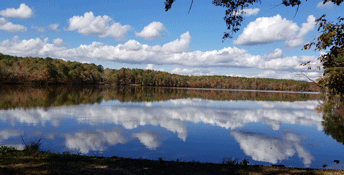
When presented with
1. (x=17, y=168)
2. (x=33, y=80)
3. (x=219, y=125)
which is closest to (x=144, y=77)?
(x=33, y=80)

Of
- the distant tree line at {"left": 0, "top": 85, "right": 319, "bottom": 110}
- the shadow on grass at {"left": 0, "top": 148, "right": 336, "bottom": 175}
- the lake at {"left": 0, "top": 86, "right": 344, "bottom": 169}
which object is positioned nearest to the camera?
the shadow on grass at {"left": 0, "top": 148, "right": 336, "bottom": 175}

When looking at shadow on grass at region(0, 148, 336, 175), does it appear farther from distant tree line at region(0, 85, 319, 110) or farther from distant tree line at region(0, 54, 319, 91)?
distant tree line at region(0, 54, 319, 91)

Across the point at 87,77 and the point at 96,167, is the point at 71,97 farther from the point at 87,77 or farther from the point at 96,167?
the point at 87,77

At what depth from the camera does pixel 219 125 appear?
21000 millimetres

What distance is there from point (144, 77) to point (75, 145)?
156m

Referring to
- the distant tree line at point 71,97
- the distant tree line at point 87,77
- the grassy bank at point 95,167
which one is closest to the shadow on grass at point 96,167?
the grassy bank at point 95,167

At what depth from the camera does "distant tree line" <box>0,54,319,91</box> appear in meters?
94.1

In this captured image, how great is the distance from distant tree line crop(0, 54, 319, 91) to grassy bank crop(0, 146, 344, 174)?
89.3 m

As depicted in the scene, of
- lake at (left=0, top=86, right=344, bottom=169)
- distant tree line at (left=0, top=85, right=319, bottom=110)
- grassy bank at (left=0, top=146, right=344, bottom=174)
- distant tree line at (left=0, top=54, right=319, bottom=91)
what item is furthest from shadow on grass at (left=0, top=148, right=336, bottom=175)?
distant tree line at (left=0, top=54, right=319, bottom=91)

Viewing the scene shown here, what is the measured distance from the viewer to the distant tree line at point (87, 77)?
94.1 metres

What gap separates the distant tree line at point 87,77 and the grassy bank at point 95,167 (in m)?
89.3

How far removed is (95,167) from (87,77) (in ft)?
461

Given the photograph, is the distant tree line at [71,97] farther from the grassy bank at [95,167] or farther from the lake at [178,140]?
the grassy bank at [95,167]

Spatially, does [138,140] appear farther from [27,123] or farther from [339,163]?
[339,163]
